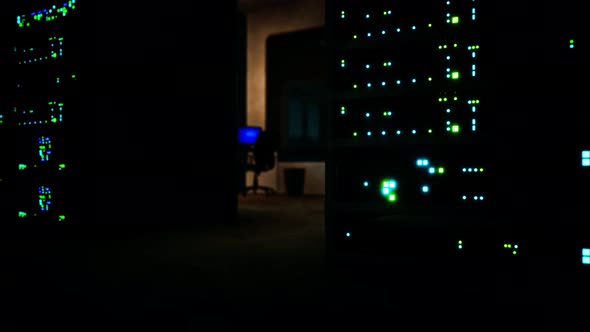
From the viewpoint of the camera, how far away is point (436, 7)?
1781 mm

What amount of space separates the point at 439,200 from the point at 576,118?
51 cm

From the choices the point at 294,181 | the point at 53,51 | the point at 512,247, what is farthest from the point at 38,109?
the point at 294,181

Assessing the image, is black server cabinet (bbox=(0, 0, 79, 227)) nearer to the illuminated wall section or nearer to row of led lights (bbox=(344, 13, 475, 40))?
the illuminated wall section

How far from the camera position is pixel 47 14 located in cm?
303

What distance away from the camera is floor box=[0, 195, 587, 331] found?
1.35 meters

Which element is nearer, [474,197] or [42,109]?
[474,197]

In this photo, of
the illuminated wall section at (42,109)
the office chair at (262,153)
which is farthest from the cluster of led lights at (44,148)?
the office chair at (262,153)

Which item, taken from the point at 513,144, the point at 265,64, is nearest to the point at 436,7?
the point at 513,144

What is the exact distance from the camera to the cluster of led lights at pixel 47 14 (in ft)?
9.66

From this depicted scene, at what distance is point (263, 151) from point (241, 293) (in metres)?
5.50

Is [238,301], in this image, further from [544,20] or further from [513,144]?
[544,20]

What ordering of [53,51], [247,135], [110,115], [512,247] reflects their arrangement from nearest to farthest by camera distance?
[512,247]
[53,51]
[110,115]
[247,135]

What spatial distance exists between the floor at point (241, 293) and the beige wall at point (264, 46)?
524 centimetres

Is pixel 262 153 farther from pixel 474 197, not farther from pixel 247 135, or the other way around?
pixel 474 197
